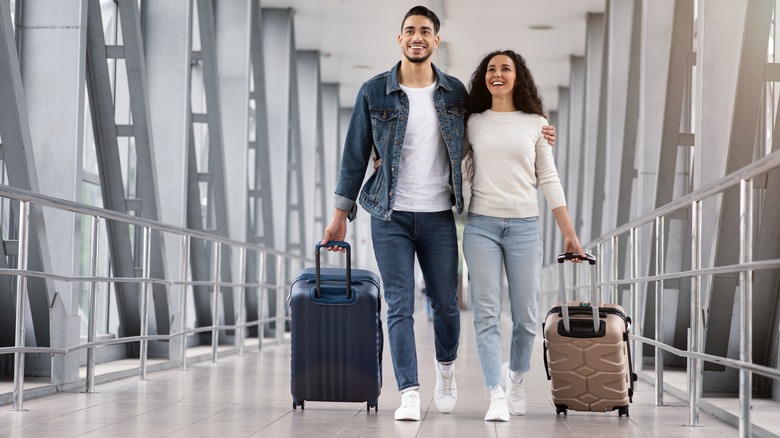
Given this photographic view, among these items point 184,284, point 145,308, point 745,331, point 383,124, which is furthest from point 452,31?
point 745,331

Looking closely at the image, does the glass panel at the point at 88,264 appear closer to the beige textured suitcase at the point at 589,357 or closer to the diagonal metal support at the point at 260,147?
the diagonal metal support at the point at 260,147

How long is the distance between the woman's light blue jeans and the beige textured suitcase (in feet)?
0.39

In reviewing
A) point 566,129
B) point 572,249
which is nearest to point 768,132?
point 572,249

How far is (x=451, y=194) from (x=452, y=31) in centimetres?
1059

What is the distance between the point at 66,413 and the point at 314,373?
90cm

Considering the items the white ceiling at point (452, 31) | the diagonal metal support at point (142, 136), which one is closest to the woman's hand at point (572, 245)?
the diagonal metal support at point (142, 136)

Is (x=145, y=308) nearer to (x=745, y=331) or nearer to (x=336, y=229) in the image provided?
(x=336, y=229)

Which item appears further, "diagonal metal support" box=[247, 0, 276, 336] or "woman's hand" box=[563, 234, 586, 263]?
"diagonal metal support" box=[247, 0, 276, 336]

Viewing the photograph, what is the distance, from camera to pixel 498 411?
12.1 ft

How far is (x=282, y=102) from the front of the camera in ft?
42.7

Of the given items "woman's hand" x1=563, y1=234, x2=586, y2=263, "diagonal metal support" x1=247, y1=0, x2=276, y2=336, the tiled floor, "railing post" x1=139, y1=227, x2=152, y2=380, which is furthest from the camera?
"diagonal metal support" x1=247, y1=0, x2=276, y2=336

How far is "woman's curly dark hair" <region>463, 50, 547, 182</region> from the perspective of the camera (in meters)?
3.84

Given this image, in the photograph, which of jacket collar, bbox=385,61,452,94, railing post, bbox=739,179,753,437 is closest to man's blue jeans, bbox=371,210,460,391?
jacket collar, bbox=385,61,452,94

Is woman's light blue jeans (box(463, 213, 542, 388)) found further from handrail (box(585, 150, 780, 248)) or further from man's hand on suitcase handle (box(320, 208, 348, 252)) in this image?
handrail (box(585, 150, 780, 248))
